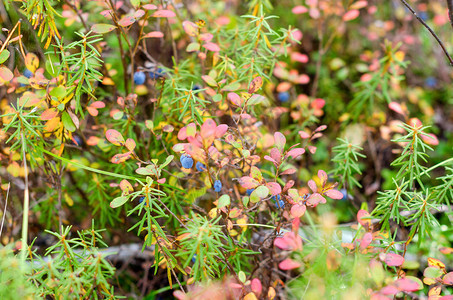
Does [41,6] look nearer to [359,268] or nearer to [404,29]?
[359,268]

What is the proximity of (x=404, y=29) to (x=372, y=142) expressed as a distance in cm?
96

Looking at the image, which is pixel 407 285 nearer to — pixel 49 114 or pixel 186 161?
pixel 186 161

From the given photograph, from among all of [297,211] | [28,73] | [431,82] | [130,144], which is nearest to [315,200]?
[297,211]

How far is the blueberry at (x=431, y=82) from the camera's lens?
2.36 metres

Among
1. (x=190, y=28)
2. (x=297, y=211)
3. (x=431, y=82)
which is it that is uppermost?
(x=190, y=28)

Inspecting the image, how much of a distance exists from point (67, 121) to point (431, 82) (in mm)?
2182

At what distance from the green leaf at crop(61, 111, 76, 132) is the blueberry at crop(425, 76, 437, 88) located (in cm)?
216

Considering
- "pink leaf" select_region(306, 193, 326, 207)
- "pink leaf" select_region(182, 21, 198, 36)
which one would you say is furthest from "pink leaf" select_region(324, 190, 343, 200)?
"pink leaf" select_region(182, 21, 198, 36)

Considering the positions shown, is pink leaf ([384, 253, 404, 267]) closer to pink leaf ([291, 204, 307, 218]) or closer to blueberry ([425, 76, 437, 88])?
pink leaf ([291, 204, 307, 218])

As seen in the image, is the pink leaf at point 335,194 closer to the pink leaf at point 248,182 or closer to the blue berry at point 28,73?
the pink leaf at point 248,182

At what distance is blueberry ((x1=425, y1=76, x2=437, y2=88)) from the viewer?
236 centimetres

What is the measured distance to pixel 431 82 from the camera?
2.36 m

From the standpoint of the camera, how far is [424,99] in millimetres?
2299

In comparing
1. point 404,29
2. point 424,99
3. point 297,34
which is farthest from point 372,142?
point 404,29
